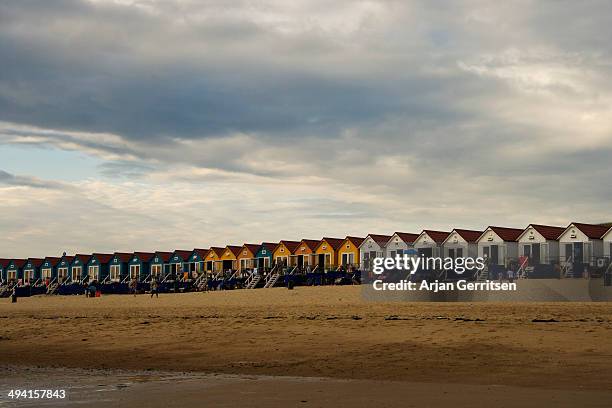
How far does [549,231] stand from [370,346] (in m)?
43.3

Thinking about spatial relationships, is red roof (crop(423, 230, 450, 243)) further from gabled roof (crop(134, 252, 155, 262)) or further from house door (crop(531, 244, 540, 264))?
gabled roof (crop(134, 252, 155, 262))

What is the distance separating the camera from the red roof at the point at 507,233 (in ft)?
187

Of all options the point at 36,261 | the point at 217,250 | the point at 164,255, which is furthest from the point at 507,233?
the point at 36,261

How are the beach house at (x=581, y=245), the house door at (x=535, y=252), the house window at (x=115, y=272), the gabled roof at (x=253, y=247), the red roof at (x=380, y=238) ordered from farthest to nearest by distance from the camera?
1. the house window at (x=115, y=272)
2. the gabled roof at (x=253, y=247)
3. the red roof at (x=380, y=238)
4. the house door at (x=535, y=252)
5. the beach house at (x=581, y=245)

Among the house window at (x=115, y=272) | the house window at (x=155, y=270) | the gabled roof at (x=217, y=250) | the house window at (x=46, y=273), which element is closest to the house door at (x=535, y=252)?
the gabled roof at (x=217, y=250)

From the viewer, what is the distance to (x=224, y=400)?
391 inches

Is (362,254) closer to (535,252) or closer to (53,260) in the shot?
(535,252)

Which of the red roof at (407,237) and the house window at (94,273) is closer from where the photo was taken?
the red roof at (407,237)

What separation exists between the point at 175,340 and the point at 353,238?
1912 inches

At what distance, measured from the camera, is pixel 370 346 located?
15.4 m

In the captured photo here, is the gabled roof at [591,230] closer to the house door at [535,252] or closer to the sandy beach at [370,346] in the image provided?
the house door at [535,252]

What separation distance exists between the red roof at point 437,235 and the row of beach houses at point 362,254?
0.28 feet

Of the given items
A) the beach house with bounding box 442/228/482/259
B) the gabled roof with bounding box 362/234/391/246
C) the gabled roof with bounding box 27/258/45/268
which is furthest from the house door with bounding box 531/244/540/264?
the gabled roof with bounding box 27/258/45/268

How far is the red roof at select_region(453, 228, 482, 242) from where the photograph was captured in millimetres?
59450
